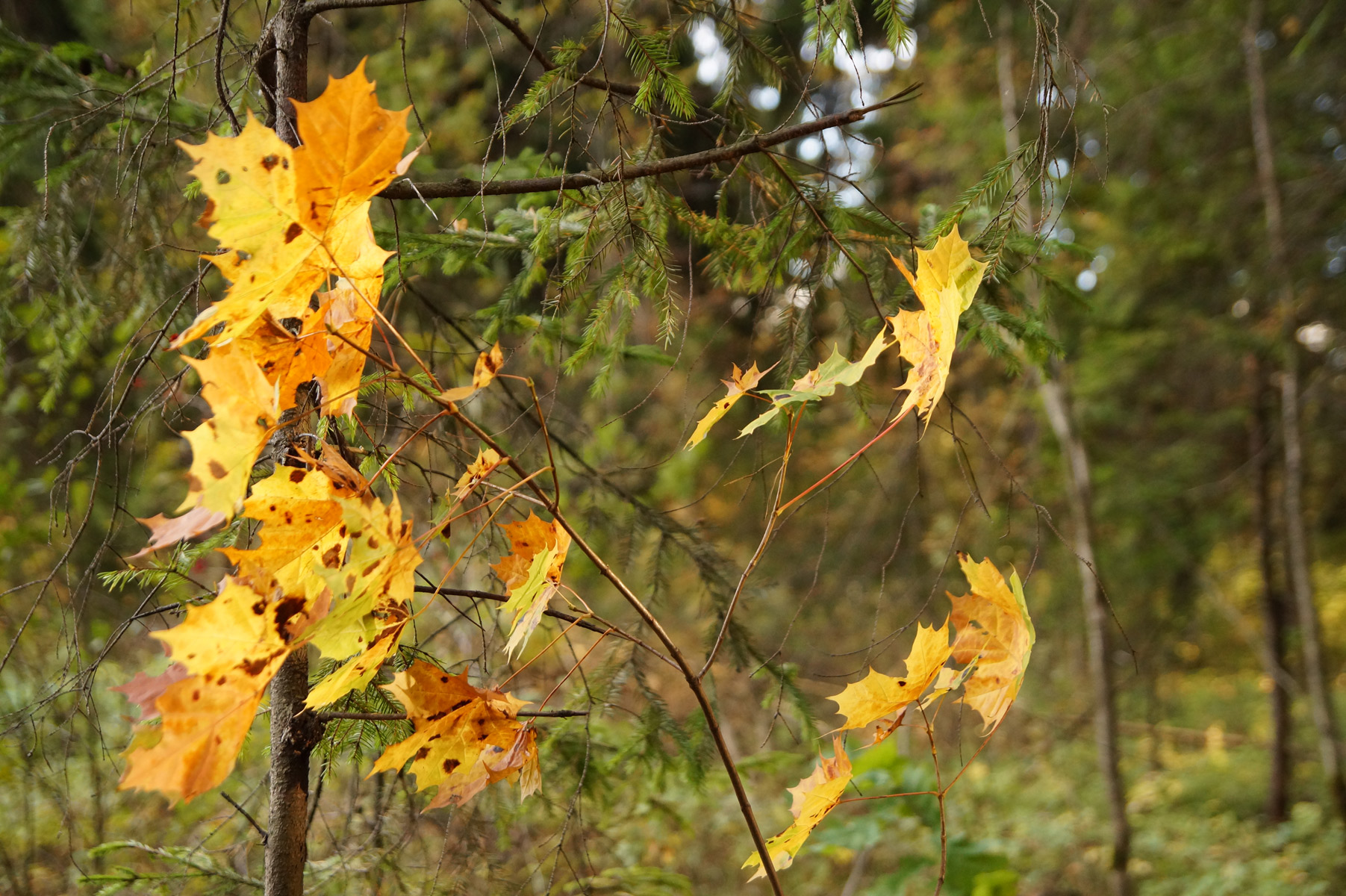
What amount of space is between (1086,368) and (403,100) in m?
4.40

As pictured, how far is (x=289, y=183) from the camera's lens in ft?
2.21

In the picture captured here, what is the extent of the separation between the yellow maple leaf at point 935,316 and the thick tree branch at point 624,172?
6.8 inches

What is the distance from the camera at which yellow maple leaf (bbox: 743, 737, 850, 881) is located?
2.86 ft

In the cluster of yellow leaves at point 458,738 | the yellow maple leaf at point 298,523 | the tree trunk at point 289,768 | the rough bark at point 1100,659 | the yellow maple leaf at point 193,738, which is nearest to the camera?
the yellow maple leaf at point 193,738

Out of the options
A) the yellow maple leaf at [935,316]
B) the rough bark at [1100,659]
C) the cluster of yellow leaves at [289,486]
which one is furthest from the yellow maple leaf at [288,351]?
the rough bark at [1100,659]

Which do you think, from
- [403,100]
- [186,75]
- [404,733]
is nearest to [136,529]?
[403,100]

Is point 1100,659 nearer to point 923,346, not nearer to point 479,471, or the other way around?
point 923,346

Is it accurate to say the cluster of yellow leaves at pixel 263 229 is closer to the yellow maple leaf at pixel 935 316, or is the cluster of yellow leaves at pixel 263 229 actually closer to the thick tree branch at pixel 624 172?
the thick tree branch at pixel 624 172

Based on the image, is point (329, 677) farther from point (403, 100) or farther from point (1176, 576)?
point (1176, 576)

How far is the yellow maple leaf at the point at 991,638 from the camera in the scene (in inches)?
33.9

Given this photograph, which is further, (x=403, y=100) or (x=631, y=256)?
(x=403, y=100)

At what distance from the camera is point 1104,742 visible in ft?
12.3

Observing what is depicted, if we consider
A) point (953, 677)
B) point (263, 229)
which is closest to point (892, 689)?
point (953, 677)

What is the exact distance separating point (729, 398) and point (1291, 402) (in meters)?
4.81
